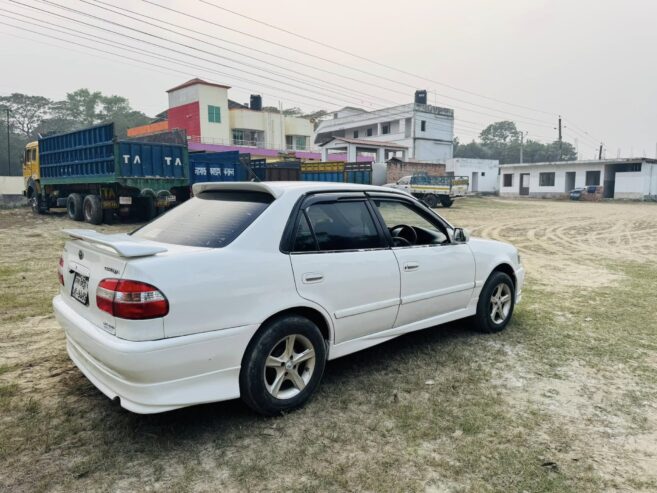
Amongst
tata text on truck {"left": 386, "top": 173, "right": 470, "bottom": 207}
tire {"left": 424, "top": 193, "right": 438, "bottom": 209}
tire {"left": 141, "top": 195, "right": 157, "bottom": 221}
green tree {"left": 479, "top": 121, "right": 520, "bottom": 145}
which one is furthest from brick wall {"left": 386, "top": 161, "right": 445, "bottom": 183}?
green tree {"left": 479, "top": 121, "right": 520, "bottom": 145}

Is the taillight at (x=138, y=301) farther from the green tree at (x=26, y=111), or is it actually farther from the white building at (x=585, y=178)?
the green tree at (x=26, y=111)

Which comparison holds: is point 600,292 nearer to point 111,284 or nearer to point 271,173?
point 111,284

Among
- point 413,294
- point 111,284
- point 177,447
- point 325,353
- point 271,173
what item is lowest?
point 177,447

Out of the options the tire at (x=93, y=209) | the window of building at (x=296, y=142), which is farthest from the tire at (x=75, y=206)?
the window of building at (x=296, y=142)

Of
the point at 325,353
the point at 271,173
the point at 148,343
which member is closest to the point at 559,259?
the point at 325,353

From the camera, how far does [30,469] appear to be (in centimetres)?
250

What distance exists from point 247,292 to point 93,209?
43.9 ft

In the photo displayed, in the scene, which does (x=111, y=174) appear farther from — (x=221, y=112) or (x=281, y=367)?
(x=221, y=112)

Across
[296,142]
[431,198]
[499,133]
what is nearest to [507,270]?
[431,198]

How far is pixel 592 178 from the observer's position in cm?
3981

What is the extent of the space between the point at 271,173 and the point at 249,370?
1827cm

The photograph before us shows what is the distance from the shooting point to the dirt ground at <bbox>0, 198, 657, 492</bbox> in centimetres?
249

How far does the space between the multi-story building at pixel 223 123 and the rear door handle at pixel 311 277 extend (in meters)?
37.4

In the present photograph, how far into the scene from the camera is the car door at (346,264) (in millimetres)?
3195
